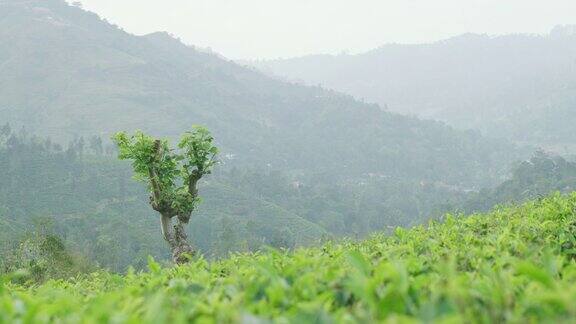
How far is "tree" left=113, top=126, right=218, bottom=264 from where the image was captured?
18531mm

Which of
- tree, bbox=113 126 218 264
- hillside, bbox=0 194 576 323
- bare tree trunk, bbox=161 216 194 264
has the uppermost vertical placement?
hillside, bbox=0 194 576 323

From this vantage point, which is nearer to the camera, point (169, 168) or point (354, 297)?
point (354, 297)

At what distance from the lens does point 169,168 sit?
1908 cm

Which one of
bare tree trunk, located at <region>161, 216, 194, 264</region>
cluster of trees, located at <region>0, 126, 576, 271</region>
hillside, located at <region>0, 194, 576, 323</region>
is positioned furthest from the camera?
cluster of trees, located at <region>0, 126, 576, 271</region>

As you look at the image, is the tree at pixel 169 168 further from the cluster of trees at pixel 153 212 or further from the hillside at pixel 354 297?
the cluster of trees at pixel 153 212

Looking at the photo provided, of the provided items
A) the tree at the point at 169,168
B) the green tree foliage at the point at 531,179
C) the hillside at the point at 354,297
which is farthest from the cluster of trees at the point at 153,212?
the hillside at the point at 354,297

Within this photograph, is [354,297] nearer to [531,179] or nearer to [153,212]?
[531,179]

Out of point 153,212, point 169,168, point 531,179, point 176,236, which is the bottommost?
point 153,212

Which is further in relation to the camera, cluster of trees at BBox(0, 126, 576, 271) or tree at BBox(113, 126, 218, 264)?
cluster of trees at BBox(0, 126, 576, 271)

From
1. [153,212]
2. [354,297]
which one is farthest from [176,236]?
[153,212]

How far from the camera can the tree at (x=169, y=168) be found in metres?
18.5

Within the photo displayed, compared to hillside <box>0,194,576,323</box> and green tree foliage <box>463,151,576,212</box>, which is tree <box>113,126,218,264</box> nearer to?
hillside <box>0,194,576,323</box>

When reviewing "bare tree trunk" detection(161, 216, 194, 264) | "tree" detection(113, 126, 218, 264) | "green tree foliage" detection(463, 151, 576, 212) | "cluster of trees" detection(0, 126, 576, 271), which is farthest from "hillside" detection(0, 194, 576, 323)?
"green tree foliage" detection(463, 151, 576, 212)

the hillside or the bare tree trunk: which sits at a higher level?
the hillside
